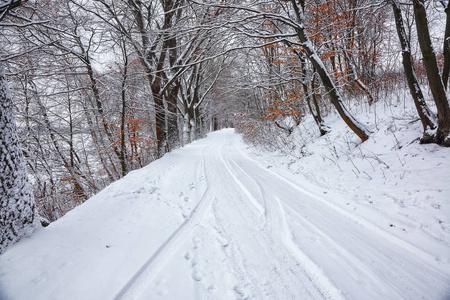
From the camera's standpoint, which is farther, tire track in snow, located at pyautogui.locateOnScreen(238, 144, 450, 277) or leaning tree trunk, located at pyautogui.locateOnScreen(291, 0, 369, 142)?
leaning tree trunk, located at pyautogui.locateOnScreen(291, 0, 369, 142)

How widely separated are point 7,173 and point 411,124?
25.1 feet

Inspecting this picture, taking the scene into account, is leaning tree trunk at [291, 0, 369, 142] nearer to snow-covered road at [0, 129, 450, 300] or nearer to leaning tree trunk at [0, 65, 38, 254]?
snow-covered road at [0, 129, 450, 300]

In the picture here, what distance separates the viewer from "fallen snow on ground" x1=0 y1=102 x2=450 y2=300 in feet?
8.06

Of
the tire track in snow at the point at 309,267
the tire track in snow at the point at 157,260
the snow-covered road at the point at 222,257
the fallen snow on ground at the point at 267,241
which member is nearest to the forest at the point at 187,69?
the fallen snow on ground at the point at 267,241

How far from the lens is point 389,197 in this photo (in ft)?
13.4

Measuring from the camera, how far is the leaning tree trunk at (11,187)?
300 cm

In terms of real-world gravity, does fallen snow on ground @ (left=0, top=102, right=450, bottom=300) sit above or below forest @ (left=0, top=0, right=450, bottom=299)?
below

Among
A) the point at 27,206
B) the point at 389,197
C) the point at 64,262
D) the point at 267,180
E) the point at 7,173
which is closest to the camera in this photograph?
the point at 64,262

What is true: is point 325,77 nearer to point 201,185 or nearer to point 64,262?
point 201,185

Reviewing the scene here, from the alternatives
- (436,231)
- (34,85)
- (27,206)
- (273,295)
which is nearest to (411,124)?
(436,231)

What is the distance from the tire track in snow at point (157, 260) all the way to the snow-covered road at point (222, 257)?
0.04 ft

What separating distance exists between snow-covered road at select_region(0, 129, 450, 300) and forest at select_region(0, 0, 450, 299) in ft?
1.59

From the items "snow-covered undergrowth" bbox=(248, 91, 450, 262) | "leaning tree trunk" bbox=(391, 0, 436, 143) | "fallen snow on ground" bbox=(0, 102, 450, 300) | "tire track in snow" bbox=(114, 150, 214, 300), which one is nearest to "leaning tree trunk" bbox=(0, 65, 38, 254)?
"fallen snow on ground" bbox=(0, 102, 450, 300)

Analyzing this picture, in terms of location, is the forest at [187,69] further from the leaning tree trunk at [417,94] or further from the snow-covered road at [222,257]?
the snow-covered road at [222,257]
